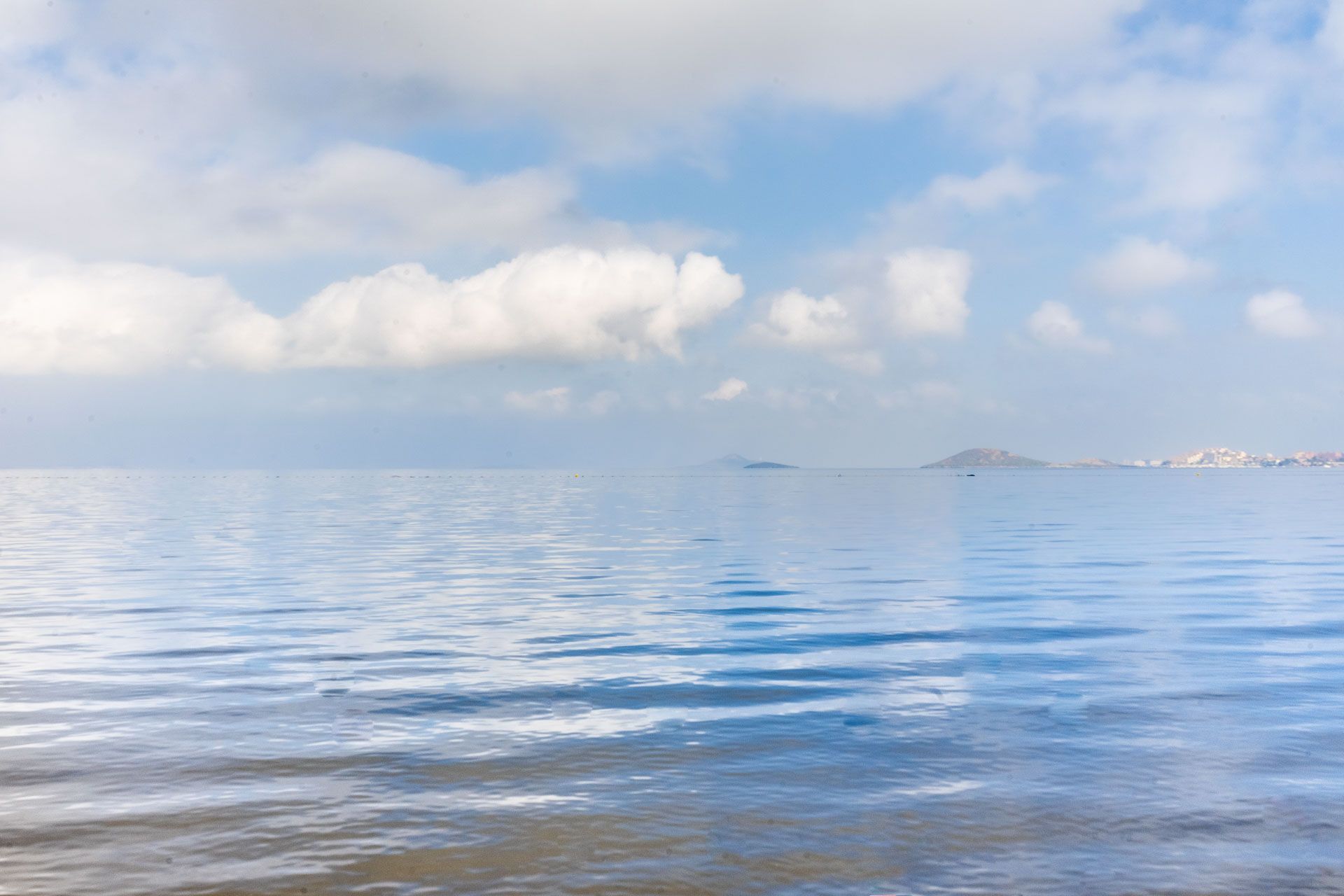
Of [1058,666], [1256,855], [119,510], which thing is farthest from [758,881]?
[119,510]

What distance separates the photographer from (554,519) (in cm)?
9250

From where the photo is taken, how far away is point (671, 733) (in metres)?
17.2

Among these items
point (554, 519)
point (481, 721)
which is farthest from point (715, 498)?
Result: point (481, 721)

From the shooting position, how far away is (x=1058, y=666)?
2367 cm

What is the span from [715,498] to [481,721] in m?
133

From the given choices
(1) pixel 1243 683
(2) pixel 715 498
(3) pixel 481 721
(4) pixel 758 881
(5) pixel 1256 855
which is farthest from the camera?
(2) pixel 715 498

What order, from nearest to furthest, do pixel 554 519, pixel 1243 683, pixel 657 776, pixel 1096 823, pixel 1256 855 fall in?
pixel 1256 855 < pixel 1096 823 < pixel 657 776 < pixel 1243 683 < pixel 554 519

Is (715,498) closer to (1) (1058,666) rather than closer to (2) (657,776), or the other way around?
(1) (1058,666)

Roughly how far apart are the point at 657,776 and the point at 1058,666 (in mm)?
12526

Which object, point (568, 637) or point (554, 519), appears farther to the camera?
point (554, 519)

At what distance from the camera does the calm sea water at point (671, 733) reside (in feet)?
37.1

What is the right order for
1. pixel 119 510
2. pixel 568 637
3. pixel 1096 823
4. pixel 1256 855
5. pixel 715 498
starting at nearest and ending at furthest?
pixel 1256 855 < pixel 1096 823 < pixel 568 637 < pixel 119 510 < pixel 715 498

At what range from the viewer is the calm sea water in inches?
445

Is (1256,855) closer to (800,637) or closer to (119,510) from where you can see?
(800,637)
